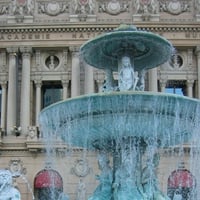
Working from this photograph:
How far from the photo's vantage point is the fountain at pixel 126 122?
12461mm

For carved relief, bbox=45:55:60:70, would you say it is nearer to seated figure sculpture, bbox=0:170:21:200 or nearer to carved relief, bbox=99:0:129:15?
carved relief, bbox=99:0:129:15

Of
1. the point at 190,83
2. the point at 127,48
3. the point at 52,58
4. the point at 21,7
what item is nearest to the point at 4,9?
the point at 21,7

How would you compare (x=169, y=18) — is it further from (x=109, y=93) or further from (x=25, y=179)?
(x=109, y=93)

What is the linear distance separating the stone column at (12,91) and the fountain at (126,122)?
1816 cm

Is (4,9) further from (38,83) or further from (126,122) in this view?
(126,122)

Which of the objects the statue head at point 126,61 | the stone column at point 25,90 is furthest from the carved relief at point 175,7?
the statue head at point 126,61

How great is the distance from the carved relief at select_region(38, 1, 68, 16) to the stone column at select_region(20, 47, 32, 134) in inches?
88.4

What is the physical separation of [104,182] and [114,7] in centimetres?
2165

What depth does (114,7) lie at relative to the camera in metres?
33.8

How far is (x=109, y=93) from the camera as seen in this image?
12305 millimetres

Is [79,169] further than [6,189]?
Yes

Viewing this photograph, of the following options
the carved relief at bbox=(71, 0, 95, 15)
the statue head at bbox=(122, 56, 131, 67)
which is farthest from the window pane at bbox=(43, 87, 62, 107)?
the statue head at bbox=(122, 56, 131, 67)

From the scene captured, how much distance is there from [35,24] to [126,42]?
19.3m

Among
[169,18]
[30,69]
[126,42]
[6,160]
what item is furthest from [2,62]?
[126,42]
